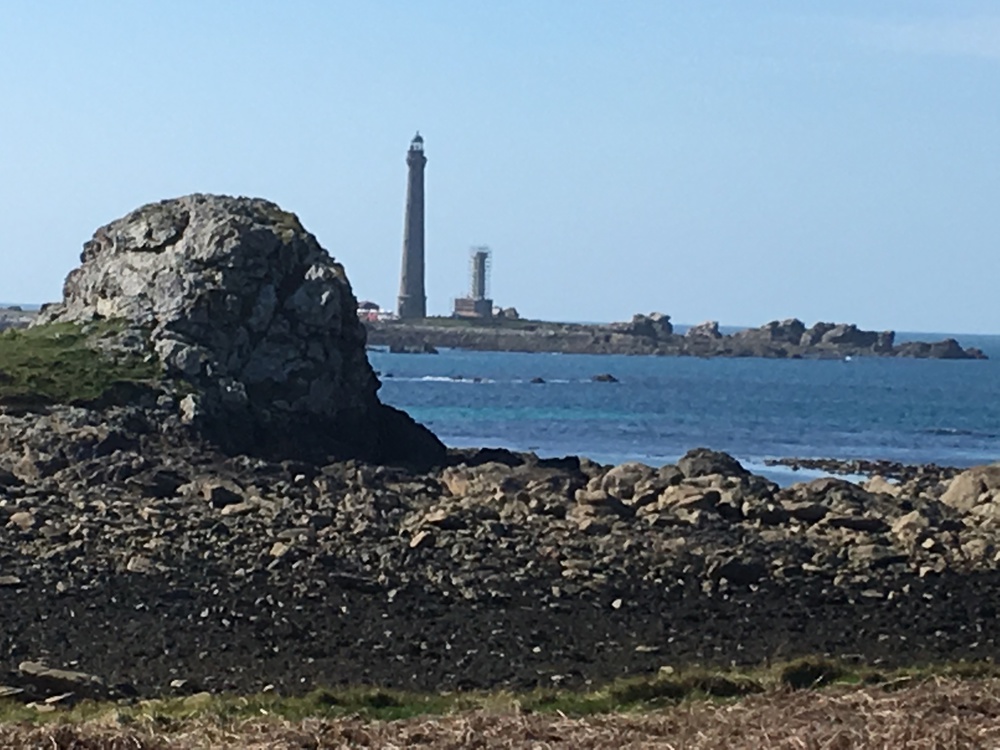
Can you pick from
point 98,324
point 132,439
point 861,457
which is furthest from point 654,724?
point 861,457

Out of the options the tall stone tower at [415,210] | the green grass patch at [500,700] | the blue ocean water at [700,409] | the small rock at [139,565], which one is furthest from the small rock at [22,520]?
the tall stone tower at [415,210]

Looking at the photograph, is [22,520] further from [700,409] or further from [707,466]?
[700,409]

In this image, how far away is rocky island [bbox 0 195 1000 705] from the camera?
2150 cm

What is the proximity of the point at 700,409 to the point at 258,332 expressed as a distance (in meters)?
57.1

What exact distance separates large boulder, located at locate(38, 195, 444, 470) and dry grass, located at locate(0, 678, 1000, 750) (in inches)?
966

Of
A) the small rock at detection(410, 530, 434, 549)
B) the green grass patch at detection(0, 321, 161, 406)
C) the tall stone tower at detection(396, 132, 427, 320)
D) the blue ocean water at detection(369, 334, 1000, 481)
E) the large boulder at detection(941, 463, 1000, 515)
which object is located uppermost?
the tall stone tower at detection(396, 132, 427, 320)

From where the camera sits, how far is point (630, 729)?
13203mm

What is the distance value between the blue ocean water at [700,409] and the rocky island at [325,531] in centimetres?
1907

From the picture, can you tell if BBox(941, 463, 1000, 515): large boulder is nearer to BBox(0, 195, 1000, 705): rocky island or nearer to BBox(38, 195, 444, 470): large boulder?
BBox(0, 195, 1000, 705): rocky island

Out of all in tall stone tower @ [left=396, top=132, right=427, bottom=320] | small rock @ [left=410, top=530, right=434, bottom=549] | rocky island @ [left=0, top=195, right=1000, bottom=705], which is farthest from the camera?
tall stone tower @ [left=396, top=132, right=427, bottom=320]

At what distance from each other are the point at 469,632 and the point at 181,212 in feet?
77.5

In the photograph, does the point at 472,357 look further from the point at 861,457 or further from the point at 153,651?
the point at 153,651

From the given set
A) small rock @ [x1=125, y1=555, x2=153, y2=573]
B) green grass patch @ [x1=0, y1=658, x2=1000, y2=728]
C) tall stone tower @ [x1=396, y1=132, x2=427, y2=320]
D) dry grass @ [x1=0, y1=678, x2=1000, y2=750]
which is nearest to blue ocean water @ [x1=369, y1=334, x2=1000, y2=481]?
tall stone tower @ [x1=396, y1=132, x2=427, y2=320]

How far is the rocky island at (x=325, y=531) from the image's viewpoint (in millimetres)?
21500
